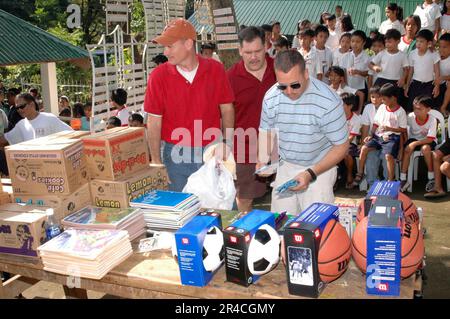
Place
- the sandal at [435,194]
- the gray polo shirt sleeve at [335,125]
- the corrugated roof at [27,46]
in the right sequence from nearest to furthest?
the gray polo shirt sleeve at [335,125] → the sandal at [435,194] → the corrugated roof at [27,46]

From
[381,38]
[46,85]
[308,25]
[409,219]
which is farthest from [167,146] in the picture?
[46,85]

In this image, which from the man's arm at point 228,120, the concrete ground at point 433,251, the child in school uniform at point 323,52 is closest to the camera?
the man's arm at point 228,120

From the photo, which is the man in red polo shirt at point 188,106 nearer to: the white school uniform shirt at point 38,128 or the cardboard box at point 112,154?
the cardboard box at point 112,154

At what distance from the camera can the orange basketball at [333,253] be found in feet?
7.32

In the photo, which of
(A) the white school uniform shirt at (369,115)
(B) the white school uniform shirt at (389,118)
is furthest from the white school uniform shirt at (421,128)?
(A) the white school uniform shirt at (369,115)

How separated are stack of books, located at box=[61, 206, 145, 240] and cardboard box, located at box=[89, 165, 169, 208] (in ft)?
0.26

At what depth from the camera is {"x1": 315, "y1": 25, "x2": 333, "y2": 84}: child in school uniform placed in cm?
841

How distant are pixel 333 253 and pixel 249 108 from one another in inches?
87.2

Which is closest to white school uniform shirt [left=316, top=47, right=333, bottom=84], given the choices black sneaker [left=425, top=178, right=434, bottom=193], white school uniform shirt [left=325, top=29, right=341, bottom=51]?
white school uniform shirt [left=325, top=29, right=341, bottom=51]

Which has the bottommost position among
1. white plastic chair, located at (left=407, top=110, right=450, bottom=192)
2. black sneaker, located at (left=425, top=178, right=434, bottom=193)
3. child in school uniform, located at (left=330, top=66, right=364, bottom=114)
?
black sneaker, located at (left=425, top=178, right=434, bottom=193)

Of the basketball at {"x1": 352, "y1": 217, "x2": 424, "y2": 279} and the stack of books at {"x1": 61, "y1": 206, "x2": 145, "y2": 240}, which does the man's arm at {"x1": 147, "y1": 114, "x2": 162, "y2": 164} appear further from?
the basketball at {"x1": 352, "y1": 217, "x2": 424, "y2": 279}

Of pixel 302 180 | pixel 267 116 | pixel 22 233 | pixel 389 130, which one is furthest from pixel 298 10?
pixel 22 233

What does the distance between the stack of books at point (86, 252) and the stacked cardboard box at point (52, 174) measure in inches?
12.6

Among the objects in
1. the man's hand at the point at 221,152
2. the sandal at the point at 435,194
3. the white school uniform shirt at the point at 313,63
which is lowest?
the sandal at the point at 435,194
